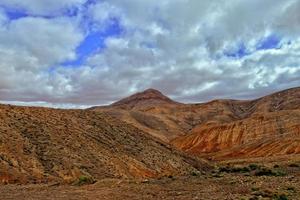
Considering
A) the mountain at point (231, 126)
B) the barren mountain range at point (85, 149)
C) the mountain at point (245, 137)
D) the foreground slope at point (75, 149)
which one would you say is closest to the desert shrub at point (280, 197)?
the foreground slope at point (75, 149)

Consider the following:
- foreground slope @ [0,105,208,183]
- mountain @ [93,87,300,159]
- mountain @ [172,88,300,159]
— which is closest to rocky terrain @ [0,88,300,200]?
foreground slope @ [0,105,208,183]

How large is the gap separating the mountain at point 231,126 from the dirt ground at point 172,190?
152 ft

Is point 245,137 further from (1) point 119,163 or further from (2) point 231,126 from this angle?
(1) point 119,163

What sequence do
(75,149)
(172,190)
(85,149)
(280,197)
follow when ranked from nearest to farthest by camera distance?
(280,197)
(172,190)
(75,149)
(85,149)

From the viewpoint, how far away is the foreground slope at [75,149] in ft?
120

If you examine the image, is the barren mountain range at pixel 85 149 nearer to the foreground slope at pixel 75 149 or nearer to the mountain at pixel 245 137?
the foreground slope at pixel 75 149

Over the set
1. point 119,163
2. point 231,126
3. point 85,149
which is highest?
point 231,126

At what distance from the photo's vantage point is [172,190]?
2266cm

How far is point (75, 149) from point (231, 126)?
205ft

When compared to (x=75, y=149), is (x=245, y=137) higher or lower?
higher

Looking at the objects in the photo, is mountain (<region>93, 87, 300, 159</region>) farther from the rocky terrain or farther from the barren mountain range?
the barren mountain range

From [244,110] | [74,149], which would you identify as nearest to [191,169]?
[74,149]

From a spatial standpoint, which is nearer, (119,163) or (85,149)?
(119,163)

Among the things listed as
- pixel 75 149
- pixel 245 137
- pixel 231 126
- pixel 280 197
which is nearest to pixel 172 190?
pixel 280 197
